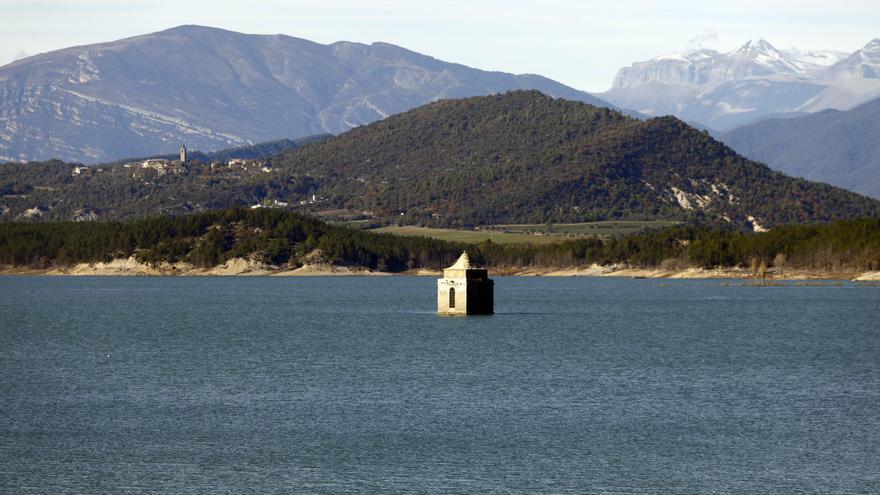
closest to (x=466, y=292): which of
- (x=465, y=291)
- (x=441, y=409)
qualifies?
(x=465, y=291)

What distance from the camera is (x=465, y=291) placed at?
5261 inches

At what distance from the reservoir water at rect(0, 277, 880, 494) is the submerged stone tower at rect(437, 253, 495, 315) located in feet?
17.3

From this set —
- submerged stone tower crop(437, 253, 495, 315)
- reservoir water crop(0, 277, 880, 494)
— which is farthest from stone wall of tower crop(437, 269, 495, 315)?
reservoir water crop(0, 277, 880, 494)

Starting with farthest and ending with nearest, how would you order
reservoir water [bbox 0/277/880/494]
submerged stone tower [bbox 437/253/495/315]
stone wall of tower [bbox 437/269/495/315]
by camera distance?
stone wall of tower [bbox 437/269/495/315]
submerged stone tower [bbox 437/253/495/315]
reservoir water [bbox 0/277/880/494]

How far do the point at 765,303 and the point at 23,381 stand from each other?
120462mm

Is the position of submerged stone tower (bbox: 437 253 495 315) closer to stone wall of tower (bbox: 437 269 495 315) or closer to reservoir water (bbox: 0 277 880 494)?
stone wall of tower (bbox: 437 269 495 315)

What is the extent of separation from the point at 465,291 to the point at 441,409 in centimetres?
6317

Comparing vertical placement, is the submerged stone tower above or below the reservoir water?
above

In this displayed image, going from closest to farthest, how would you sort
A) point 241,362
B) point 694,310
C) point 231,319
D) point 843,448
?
point 843,448 → point 241,362 → point 231,319 → point 694,310

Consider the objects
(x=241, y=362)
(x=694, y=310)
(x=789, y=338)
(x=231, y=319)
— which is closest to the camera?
(x=241, y=362)

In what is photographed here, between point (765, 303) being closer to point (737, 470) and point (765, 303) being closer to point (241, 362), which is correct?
point (241, 362)

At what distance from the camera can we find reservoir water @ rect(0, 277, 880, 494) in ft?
175

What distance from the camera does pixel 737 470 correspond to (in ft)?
179

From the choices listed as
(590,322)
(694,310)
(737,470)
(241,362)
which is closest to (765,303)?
(694,310)
